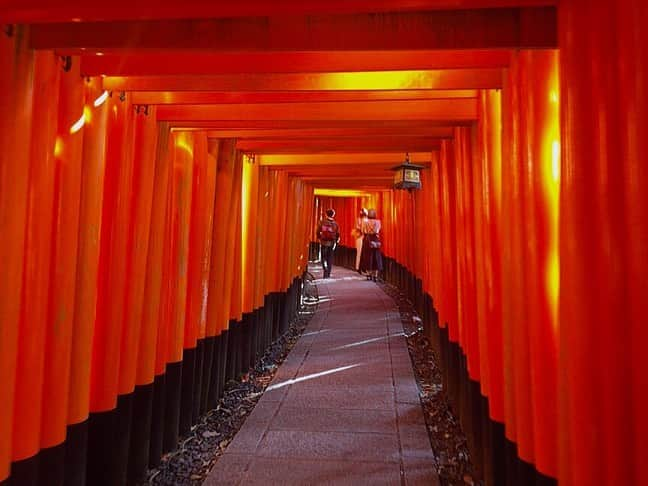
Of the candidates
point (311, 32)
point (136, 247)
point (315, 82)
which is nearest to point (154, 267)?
point (136, 247)

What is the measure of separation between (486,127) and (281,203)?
550 cm

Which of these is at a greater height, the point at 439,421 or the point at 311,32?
the point at 311,32

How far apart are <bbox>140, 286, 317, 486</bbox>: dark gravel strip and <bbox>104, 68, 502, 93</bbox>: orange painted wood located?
106 inches

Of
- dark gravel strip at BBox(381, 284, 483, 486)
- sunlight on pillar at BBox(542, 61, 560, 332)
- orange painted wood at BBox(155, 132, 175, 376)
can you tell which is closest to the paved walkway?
dark gravel strip at BBox(381, 284, 483, 486)

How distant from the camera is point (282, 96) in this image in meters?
3.31

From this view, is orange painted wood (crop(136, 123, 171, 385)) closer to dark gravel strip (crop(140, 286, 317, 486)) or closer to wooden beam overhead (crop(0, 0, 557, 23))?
dark gravel strip (crop(140, 286, 317, 486))

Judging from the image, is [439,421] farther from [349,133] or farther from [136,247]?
[136,247]

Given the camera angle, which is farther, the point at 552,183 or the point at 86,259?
the point at 86,259

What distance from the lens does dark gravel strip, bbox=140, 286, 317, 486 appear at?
3475mm

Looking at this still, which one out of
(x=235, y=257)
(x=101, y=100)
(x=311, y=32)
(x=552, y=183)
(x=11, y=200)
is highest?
(x=311, y=32)

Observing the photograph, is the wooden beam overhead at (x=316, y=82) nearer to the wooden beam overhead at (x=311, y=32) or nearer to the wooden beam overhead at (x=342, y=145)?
the wooden beam overhead at (x=311, y=32)

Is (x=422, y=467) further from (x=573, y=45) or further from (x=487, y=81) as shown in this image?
(x=573, y=45)

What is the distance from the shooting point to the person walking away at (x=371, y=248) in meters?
13.8

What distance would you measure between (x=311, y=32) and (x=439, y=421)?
3.64 meters
